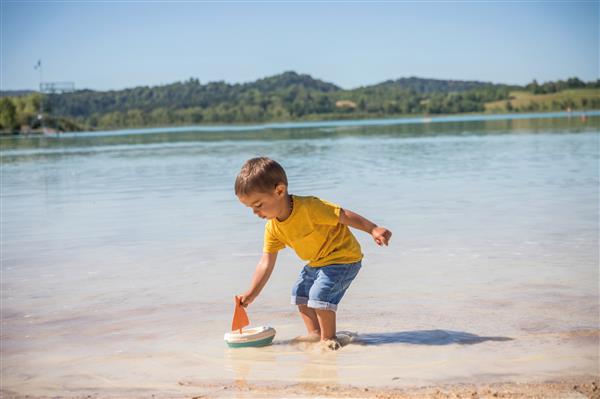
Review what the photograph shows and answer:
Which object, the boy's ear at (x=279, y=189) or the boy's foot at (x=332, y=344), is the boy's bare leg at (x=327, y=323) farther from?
the boy's ear at (x=279, y=189)

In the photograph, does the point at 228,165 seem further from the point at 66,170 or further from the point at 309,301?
the point at 309,301

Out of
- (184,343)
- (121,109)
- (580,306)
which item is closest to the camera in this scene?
(184,343)

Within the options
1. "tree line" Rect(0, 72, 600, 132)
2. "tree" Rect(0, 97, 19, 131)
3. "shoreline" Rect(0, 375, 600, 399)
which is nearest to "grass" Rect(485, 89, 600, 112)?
"tree line" Rect(0, 72, 600, 132)

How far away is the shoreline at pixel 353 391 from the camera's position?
3047 millimetres

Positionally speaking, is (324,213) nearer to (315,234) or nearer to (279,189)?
(315,234)

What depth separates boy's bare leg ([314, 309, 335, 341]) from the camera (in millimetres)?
3938

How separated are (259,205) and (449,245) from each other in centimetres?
329

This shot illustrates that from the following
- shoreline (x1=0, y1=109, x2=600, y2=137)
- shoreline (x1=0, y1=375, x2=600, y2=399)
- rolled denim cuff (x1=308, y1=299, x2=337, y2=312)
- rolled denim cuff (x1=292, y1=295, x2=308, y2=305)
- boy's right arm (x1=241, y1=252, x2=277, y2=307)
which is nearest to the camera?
shoreline (x1=0, y1=375, x2=600, y2=399)

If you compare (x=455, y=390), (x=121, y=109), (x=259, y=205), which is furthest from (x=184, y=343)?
(x=121, y=109)

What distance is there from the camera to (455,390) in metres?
3.13

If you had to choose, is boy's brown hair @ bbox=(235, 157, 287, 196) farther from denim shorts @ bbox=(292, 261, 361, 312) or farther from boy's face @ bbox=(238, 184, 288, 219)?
denim shorts @ bbox=(292, 261, 361, 312)

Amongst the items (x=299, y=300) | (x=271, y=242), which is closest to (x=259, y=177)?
(x=271, y=242)

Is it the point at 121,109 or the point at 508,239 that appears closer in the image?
the point at 508,239

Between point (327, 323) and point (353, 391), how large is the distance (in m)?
0.77
